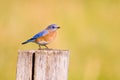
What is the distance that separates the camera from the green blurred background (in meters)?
10.3

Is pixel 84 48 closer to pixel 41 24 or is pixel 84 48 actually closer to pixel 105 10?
pixel 41 24

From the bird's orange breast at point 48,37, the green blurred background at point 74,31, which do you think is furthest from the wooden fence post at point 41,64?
the green blurred background at point 74,31

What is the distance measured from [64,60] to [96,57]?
15.9 ft

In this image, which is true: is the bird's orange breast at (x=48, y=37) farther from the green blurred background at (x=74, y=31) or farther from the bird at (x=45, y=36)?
the green blurred background at (x=74, y=31)

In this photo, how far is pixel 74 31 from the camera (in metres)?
11.5

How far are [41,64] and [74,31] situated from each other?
5644 mm

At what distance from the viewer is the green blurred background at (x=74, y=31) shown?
33.8 ft

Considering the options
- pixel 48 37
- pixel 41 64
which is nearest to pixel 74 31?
pixel 48 37

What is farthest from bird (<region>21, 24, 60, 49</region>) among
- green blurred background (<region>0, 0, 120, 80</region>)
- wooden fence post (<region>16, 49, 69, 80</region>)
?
green blurred background (<region>0, 0, 120, 80</region>)

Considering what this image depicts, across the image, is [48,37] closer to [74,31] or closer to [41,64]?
[41,64]

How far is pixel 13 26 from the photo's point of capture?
1171 cm

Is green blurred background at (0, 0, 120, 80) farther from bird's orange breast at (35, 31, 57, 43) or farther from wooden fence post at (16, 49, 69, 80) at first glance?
wooden fence post at (16, 49, 69, 80)

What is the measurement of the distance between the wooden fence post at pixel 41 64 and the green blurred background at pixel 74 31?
3961mm

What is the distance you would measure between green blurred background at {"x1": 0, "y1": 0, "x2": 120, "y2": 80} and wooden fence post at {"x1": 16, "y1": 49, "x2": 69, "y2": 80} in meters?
3.96
